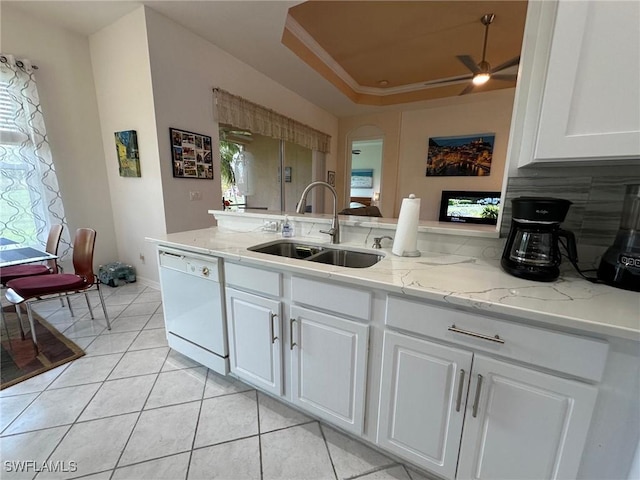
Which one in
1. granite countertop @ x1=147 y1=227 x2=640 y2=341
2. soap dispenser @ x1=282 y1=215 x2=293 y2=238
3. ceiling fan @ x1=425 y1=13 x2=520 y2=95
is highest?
ceiling fan @ x1=425 y1=13 x2=520 y2=95

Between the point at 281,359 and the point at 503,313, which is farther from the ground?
the point at 503,313

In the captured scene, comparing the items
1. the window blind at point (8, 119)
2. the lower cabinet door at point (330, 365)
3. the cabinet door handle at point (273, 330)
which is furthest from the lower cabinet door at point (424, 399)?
the window blind at point (8, 119)

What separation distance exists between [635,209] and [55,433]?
106 inches

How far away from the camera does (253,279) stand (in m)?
1.33

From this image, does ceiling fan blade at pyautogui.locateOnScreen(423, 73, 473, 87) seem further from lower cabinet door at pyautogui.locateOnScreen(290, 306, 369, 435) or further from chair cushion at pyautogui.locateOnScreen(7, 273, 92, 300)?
chair cushion at pyautogui.locateOnScreen(7, 273, 92, 300)

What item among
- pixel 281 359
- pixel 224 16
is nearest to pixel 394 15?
pixel 224 16

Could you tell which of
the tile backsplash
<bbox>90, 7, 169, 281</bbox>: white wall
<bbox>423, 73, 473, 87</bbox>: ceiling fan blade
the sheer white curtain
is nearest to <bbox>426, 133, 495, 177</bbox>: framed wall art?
<bbox>423, 73, 473, 87</bbox>: ceiling fan blade

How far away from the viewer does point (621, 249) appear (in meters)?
0.95

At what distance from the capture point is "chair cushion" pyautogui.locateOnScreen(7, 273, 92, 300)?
183 centimetres

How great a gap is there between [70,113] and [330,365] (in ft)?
12.3

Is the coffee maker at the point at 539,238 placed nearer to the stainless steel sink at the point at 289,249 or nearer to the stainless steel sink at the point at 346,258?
the stainless steel sink at the point at 346,258

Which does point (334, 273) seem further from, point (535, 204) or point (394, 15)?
point (394, 15)

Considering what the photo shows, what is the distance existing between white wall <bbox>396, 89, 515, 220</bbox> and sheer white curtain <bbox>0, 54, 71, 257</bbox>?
5176mm

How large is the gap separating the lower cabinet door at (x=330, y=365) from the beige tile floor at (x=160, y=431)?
17cm
